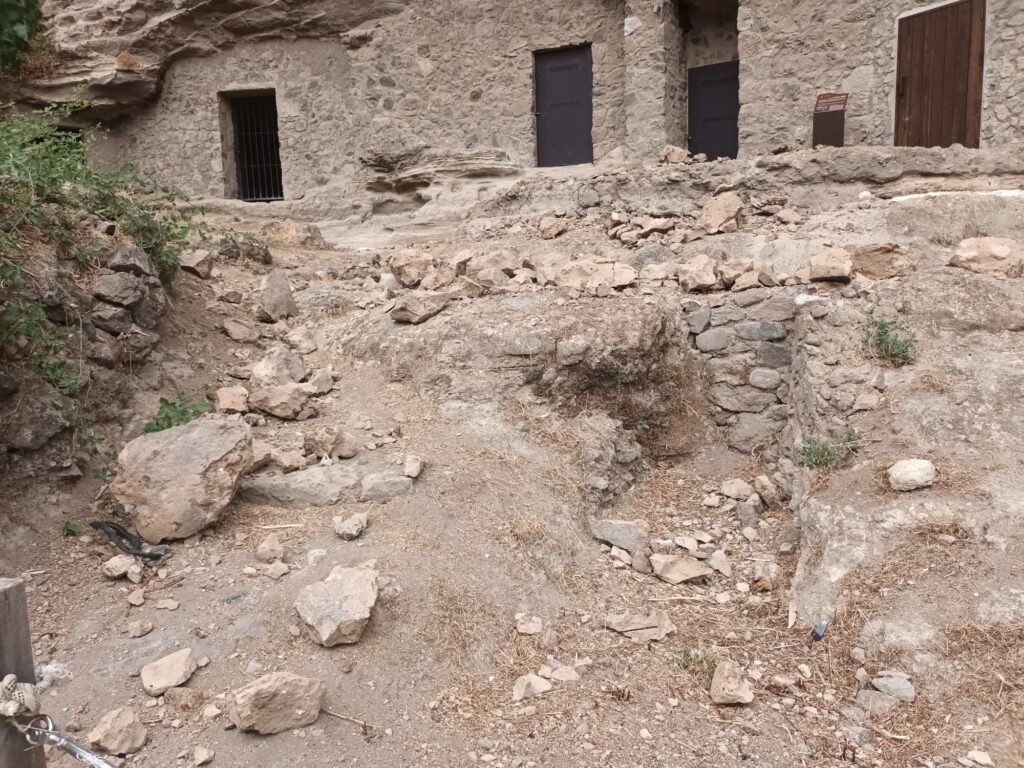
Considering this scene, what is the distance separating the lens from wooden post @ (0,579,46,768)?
5.32 feet

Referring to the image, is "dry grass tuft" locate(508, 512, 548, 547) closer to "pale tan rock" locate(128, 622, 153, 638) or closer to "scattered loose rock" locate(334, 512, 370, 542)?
"scattered loose rock" locate(334, 512, 370, 542)

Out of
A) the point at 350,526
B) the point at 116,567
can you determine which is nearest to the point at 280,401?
the point at 350,526

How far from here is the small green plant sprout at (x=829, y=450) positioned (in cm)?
382

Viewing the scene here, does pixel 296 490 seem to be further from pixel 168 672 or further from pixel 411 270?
pixel 411 270

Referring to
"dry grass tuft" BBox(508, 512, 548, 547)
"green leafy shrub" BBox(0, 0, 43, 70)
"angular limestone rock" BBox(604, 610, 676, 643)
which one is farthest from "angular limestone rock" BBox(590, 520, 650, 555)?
"green leafy shrub" BBox(0, 0, 43, 70)

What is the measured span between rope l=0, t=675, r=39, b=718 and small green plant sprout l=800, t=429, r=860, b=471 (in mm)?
3464

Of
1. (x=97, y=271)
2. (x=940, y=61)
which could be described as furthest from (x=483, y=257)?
(x=940, y=61)

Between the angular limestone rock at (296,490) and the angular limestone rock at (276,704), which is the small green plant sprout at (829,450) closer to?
the angular limestone rock at (296,490)

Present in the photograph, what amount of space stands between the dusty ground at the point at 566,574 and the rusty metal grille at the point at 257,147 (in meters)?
7.43

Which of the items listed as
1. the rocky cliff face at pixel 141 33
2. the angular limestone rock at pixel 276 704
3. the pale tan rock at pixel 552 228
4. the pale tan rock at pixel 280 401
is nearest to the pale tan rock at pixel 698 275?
the pale tan rock at pixel 552 228

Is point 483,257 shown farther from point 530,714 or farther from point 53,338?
point 530,714

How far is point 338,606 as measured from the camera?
9.44 ft

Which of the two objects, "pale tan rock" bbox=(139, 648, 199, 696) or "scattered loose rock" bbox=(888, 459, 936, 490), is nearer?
"pale tan rock" bbox=(139, 648, 199, 696)

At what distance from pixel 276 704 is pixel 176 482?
4.26 feet
